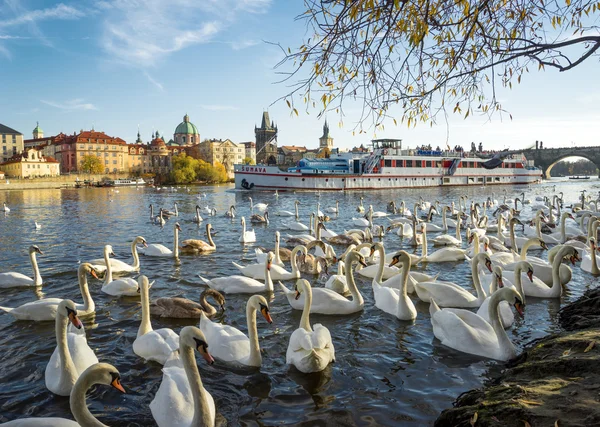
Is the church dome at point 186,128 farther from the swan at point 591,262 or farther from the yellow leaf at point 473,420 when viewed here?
the yellow leaf at point 473,420

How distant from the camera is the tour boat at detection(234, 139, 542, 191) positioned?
56.4 metres

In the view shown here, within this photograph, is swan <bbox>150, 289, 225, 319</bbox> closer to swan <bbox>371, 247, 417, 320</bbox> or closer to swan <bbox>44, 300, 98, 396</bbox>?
swan <bbox>44, 300, 98, 396</bbox>

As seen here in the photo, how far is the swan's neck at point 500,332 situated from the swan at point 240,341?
301 centimetres

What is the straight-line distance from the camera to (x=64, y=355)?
197 inches

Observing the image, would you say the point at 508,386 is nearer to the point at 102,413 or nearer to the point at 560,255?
the point at 102,413

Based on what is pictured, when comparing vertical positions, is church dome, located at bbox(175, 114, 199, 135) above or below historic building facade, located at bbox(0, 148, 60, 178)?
above

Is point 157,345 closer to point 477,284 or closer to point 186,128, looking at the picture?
point 477,284

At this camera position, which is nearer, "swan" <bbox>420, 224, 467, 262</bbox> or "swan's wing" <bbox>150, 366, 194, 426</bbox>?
"swan's wing" <bbox>150, 366, 194, 426</bbox>

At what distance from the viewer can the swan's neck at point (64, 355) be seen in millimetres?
4996

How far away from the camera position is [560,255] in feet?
27.8

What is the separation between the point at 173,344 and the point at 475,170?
233ft

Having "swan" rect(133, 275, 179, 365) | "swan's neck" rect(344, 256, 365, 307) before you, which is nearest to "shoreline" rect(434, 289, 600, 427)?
"swan's neck" rect(344, 256, 365, 307)

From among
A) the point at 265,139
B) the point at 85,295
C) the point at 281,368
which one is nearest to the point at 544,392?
the point at 281,368

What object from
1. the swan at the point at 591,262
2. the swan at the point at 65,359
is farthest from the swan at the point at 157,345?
the swan at the point at 591,262
